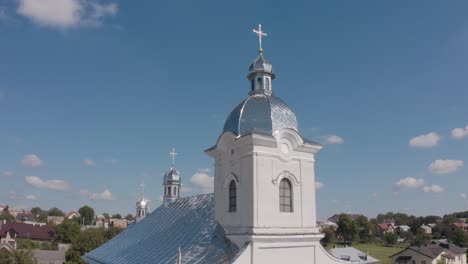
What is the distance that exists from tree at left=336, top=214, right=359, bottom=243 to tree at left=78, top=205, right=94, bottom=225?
84.8 m

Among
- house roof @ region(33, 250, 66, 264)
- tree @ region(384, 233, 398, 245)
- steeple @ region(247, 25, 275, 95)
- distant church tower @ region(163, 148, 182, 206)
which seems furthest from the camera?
→ tree @ region(384, 233, 398, 245)

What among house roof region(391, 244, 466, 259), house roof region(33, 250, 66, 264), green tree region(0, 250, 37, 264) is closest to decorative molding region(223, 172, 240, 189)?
green tree region(0, 250, 37, 264)

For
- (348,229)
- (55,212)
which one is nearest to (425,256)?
(348,229)

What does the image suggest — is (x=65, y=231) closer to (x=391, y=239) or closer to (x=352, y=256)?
(x=352, y=256)

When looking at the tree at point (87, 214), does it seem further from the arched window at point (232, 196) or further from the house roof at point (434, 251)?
the arched window at point (232, 196)

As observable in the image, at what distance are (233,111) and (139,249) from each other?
893 cm

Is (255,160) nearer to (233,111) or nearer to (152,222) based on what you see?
(233,111)

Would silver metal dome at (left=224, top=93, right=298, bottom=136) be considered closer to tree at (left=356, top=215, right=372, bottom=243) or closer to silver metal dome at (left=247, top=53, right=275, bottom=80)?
silver metal dome at (left=247, top=53, right=275, bottom=80)

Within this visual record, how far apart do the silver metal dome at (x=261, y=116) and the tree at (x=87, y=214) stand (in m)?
126

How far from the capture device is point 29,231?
270ft

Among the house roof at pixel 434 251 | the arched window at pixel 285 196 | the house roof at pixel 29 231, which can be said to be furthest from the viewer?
the house roof at pixel 29 231

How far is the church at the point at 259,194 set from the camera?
13.4 metres

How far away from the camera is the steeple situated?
53.6ft

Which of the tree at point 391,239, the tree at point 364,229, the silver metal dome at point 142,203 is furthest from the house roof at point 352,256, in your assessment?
the tree at point 364,229
